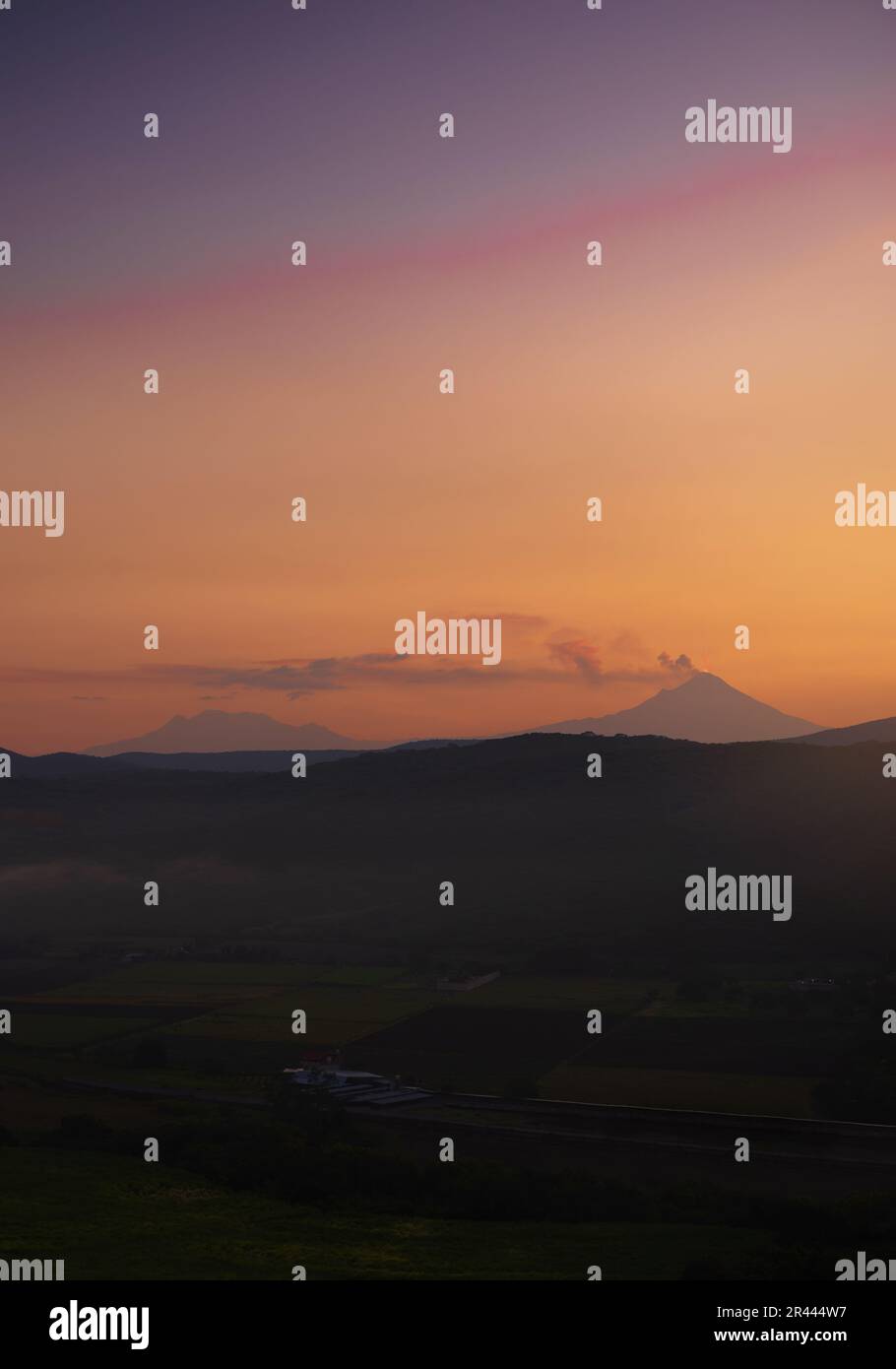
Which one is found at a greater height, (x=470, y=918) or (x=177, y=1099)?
(x=470, y=918)

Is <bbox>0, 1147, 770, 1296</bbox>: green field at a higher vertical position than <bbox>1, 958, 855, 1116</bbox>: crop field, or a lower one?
lower

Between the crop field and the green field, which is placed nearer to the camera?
the green field

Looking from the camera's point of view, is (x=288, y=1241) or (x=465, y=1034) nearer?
(x=288, y=1241)

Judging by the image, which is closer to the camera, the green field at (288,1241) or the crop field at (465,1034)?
the green field at (288,1241)

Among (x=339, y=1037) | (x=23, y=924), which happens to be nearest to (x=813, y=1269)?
(x=339, y=1037)

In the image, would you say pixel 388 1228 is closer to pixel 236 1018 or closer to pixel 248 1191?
pixel 248 1191

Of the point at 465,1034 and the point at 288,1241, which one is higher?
the point at 465,1034

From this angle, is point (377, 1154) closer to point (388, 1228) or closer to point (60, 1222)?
point (388, 1228)

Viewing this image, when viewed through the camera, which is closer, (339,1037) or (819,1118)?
(819,1118)

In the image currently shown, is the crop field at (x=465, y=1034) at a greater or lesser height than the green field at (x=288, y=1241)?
greater
